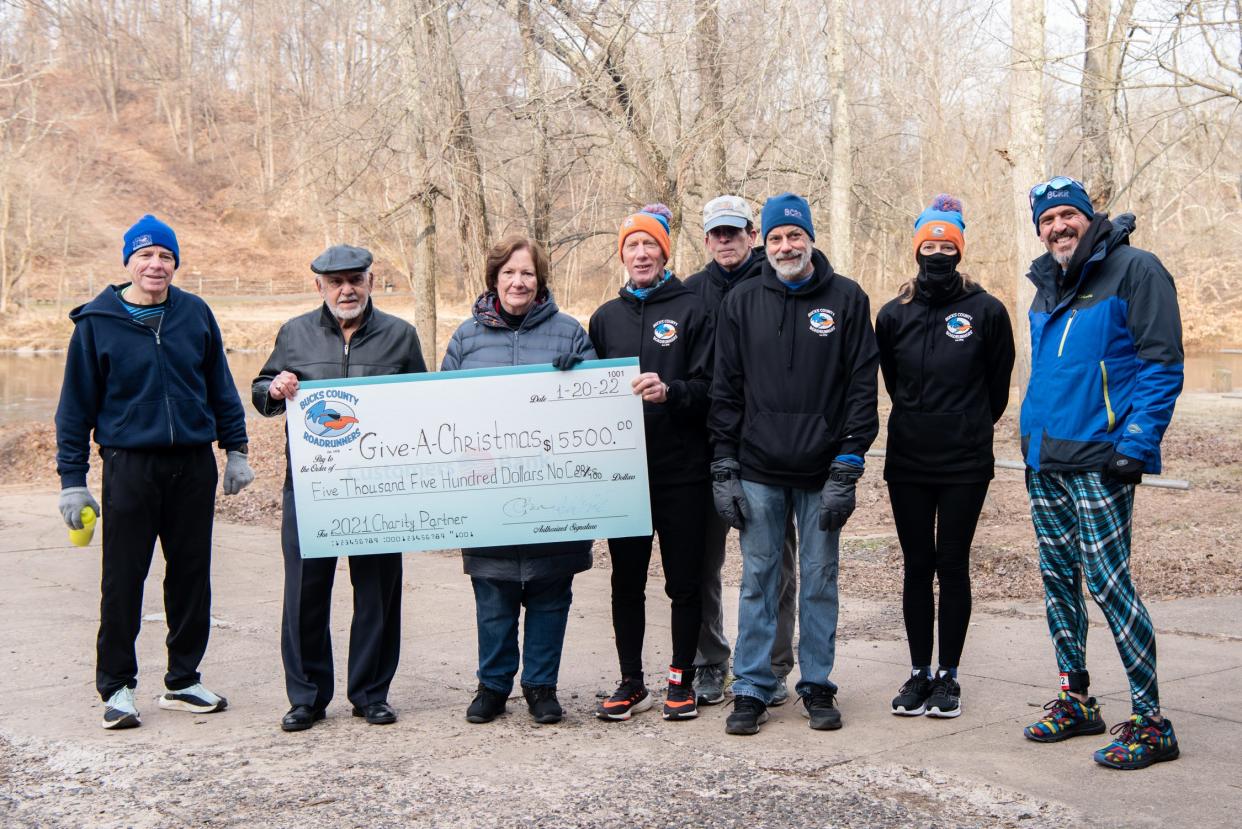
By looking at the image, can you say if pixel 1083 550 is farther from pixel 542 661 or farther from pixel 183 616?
pixel 183 616

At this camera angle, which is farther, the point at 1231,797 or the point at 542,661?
the point at 542,661

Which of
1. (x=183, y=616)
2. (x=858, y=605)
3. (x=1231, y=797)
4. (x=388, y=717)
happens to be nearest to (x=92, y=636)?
(x=183, y=616)

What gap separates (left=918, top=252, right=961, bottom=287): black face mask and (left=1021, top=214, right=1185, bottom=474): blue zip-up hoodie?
1.20 feet

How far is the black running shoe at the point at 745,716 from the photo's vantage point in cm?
518

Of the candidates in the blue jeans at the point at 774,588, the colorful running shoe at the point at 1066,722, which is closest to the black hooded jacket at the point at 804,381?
the blue jeans at the point at 774,588

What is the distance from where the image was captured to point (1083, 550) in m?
4.95

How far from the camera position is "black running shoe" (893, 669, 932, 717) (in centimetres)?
539

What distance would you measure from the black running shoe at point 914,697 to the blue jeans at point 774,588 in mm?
318

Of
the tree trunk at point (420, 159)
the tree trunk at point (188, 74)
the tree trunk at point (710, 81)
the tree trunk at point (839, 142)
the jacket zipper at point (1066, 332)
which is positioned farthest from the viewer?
the tree trunk at point (188, 74)

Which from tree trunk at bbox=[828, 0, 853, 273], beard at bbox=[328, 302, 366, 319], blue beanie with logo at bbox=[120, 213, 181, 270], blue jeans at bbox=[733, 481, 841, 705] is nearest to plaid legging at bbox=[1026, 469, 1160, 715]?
blue jeans at bbox=[733, 481, 841, 705]

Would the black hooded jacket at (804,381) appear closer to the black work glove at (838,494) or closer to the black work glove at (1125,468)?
the black work glove at (838,494)

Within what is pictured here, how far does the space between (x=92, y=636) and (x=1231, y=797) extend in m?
5.86

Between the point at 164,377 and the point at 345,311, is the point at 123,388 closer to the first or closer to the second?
the point at 164,377

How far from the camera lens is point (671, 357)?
559cm
